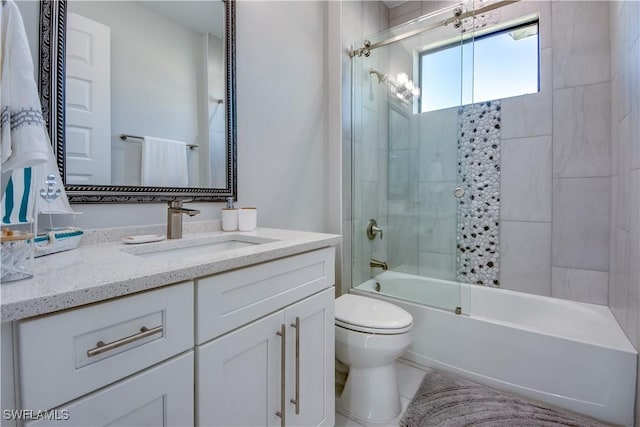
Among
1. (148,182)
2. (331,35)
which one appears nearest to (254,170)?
(148,182)

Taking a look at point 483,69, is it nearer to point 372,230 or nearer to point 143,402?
point 372,230

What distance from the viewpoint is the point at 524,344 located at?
1.52m

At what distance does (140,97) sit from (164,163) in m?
0.25

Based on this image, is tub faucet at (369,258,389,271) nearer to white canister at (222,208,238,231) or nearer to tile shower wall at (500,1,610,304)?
tile shower wall at (500,1,610,304)

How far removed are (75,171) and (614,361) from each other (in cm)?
230

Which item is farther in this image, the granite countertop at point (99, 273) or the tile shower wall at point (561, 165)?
the tile shower wall at point (561, 165)

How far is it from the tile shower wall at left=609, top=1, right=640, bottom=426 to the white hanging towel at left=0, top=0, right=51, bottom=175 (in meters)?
2.09

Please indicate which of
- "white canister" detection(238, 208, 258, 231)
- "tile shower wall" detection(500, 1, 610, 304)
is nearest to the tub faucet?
"tile shower wall" detection(500, 1, 610, 304)

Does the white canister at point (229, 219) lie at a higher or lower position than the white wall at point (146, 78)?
lower

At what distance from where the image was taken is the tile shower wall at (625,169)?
130 centimetres

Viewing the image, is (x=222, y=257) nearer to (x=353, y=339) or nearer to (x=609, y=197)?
(x=353, y=339)

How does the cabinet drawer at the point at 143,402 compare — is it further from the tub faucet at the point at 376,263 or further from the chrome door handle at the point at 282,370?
the tub faucet at the point at 376,263

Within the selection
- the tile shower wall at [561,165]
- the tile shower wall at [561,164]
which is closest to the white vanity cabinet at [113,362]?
the tile shower wall at [561,165]

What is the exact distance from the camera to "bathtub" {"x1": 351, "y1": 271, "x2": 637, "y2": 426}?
1.36m
